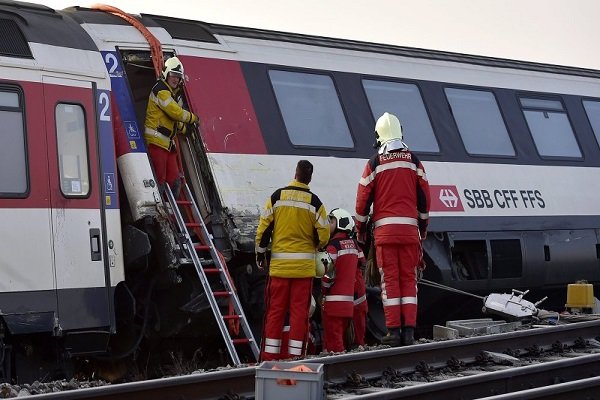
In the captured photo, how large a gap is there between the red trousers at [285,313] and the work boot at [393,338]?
2.60 ft

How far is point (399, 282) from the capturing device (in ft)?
33.2

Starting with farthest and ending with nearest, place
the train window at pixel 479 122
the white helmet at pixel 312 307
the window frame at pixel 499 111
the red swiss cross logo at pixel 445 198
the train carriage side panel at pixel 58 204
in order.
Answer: the train window at pixel 479 122 < the window frame at pixel 499 111 < the red swiss cross logo at pixel 445 198 < the white helmet at pixel 312 307 < the train carriage side panel at pixel 58 204

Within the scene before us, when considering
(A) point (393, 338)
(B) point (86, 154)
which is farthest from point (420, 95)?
(B) point (86, 154)

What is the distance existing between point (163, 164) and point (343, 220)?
1888 millimetres

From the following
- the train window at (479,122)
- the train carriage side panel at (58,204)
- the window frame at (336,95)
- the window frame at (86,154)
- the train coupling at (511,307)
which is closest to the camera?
the train carriage side panel at (58,204)

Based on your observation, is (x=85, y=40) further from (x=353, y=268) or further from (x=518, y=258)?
(x=518, y=258)

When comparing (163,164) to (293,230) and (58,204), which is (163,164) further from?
(293,230)

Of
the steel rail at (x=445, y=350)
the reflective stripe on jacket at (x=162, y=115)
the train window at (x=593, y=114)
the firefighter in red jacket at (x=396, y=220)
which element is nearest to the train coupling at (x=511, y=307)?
the steel rail at (x=445, y=350)

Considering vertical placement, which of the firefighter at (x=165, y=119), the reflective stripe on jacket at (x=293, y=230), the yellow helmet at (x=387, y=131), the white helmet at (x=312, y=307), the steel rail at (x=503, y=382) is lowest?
the steel rail at (x=503, y=382)

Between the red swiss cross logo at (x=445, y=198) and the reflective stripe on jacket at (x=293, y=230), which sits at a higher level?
the red swiss cross logo at (x=445, y=198)

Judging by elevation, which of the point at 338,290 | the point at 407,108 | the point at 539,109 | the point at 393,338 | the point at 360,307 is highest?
the point at 539,109

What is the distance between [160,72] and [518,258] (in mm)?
5478

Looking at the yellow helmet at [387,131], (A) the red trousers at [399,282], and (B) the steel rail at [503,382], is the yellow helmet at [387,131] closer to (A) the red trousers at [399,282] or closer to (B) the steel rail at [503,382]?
(A) the red trousers at [399,282]

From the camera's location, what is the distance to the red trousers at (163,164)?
11.2 metres
